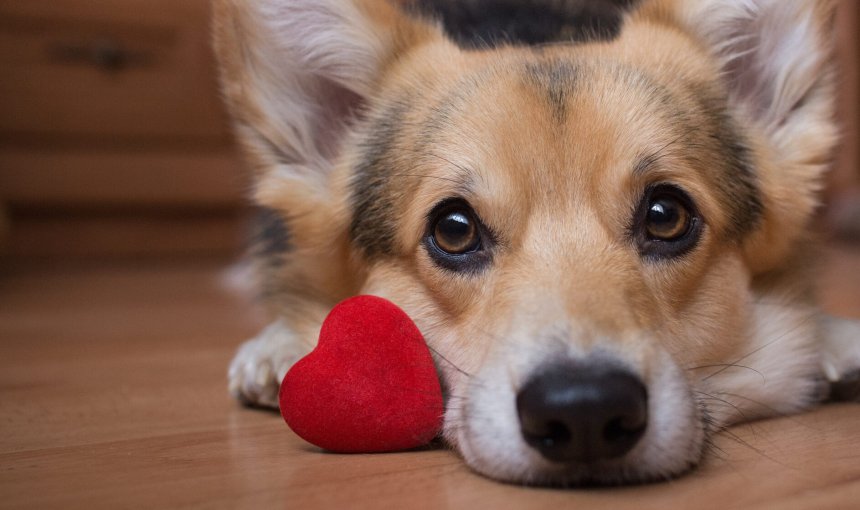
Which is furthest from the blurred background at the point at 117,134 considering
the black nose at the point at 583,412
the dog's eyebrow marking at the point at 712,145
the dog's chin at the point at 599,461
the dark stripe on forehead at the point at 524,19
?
the black nose at the point at 583,412

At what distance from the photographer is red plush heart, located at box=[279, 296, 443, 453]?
1600 millimetres

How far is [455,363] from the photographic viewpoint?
Answer: 66.7 inches

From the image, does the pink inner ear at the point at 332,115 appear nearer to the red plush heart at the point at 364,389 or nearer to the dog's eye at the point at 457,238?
the dog's eye at the point at 457,238

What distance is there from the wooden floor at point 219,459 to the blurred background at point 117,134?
2.93 metres

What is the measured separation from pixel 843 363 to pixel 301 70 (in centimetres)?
145

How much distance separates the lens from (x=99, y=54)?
5.48 meters

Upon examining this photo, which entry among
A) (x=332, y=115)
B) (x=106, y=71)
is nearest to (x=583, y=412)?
(x=332, y=115)

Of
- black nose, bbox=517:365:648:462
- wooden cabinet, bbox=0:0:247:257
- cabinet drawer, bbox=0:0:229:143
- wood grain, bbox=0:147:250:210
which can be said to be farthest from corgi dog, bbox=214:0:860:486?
cabinet drawer, bbox=0:0:229:143

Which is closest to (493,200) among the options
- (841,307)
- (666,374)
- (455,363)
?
(455,363)

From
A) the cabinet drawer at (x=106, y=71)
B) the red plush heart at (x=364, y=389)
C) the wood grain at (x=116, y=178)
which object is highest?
the red plush heart at (x=364, y=389)

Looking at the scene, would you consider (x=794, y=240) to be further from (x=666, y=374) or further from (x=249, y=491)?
(x=249, y=491)

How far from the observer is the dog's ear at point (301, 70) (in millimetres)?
2029

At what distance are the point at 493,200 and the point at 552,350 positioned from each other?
16.9 inches

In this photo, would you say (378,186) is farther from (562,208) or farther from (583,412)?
(583,412)
